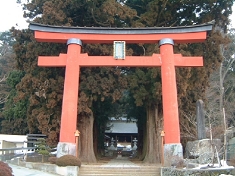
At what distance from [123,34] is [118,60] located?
1.50m

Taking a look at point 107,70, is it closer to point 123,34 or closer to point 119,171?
point 123,34

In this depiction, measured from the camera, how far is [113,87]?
15469mm

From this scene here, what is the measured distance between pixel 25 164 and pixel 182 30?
9.42 metres

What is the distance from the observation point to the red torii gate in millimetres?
13000

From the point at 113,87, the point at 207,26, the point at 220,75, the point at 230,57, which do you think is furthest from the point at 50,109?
the point at 230,57

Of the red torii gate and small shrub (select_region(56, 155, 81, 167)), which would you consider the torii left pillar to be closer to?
the red torii gate

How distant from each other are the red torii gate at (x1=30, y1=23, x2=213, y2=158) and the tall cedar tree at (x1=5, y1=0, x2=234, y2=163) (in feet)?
4.83

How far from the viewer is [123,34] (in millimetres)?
14391

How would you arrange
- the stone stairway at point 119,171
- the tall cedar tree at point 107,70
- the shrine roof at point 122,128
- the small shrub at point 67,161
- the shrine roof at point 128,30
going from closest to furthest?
the small shrub at point 67,161 → the stone stairway at point 119,171 → the shrine roof at point 128,30 → the tall cedar tree at point 107,70 → the shrine roof at point 122,128

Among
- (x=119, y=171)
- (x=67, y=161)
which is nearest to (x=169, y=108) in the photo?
(x=119, y=171)

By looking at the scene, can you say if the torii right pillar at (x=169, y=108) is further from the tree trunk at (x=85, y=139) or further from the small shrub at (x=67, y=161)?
the tree trunk at (x=85, y=139)

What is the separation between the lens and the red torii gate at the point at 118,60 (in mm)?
13000

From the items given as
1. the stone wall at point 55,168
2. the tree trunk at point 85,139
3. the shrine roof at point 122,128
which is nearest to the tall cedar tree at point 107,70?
the tree trunk at point 85,139

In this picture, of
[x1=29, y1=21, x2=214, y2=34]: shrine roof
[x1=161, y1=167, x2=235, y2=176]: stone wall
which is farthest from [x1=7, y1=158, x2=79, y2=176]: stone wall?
[x1=29, y1=21, x2=214, y2=34]: shrine roof
